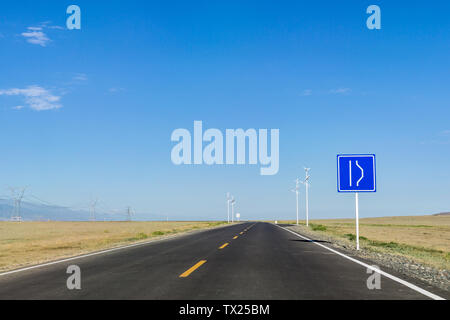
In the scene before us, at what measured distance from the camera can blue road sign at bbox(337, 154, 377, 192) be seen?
17.4m

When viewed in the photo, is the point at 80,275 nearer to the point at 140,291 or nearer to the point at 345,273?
the point at 140,291

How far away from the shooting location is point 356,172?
1755cm

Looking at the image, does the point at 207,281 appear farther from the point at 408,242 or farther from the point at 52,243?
the point at 408,242

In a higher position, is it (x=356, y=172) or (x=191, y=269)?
(x=356, y=172)

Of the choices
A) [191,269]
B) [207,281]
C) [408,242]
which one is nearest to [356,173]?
[191,269]

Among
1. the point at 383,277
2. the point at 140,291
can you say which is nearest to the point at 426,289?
the point at 383,277

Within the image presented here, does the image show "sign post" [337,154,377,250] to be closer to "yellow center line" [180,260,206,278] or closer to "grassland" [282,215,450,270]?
"grassland" [282,215,450,270]

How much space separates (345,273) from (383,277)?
91cm

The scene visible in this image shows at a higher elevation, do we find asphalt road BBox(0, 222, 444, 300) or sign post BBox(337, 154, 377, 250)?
sign post BBox(337, 154, 377, 250)

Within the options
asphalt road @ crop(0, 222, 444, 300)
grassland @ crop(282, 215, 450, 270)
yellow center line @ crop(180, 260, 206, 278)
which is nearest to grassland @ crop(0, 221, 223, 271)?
asphalt road @ crop(0, 222, 444, 300)

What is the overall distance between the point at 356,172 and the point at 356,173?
4 cm
